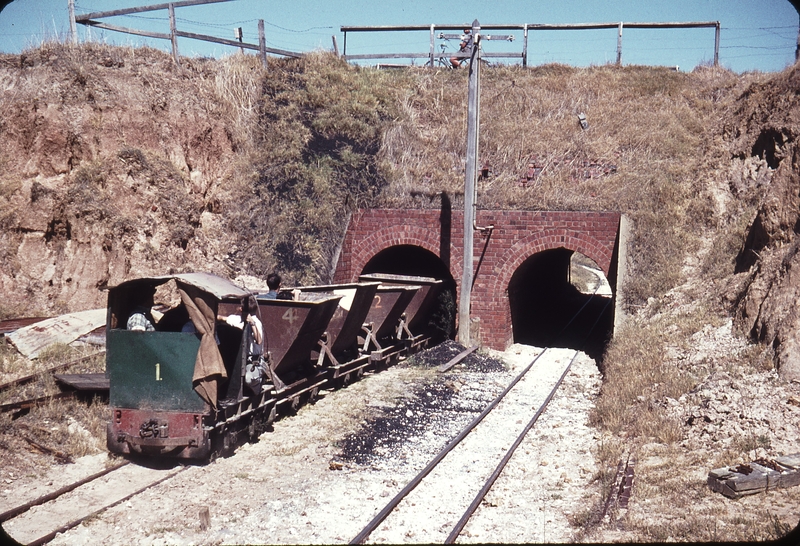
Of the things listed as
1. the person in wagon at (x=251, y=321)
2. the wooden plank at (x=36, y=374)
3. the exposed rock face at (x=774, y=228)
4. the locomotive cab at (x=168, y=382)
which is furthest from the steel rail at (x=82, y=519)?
the exposed rock face at (x=774, y=228)

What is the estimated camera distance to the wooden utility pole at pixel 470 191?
15.8 m

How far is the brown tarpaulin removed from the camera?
294 inches

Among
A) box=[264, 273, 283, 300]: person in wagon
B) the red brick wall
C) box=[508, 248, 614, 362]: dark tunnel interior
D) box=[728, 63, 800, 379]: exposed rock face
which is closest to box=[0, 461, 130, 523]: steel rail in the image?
box=[264, 273, 283, 300]: person in wagon

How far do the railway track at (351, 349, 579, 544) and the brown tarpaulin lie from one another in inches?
101

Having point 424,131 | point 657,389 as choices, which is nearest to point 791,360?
point 657,389

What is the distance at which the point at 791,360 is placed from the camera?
8359mm

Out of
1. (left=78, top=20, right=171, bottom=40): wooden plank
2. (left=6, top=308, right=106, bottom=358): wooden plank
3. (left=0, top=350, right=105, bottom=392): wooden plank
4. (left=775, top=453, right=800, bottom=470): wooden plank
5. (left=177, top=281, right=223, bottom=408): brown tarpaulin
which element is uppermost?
(left=78, top=20, right=171, bottom=40): wooden plank

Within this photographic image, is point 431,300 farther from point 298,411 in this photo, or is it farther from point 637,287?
point 298,411

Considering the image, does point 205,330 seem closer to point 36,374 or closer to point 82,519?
point 82,519

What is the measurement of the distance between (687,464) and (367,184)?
1245 cm

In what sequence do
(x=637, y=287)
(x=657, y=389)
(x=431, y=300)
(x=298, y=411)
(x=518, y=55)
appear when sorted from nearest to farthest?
(x=657, y=389) < (x=298, y=411) < (x=637, y=287) < (x=431, y=300) < (x=518, y=55)

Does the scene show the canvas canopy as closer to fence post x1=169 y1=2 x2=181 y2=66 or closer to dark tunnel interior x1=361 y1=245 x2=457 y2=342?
dark tunnel interior x1=361 y1=245 x2=457 y2=342

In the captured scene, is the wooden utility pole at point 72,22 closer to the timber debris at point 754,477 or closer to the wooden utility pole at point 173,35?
the wooden utility pole at point 173,35

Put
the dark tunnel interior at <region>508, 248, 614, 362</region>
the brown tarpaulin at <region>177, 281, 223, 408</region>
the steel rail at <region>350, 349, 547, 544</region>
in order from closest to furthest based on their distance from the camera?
1. the steel rail at <region>350, 349, 547, 544</region>
2. the brown tarpaulin at <region>177, 281, 223, 408</region>
3. the dark tunnel interior at <region>508, 248, 614, 362</region>
